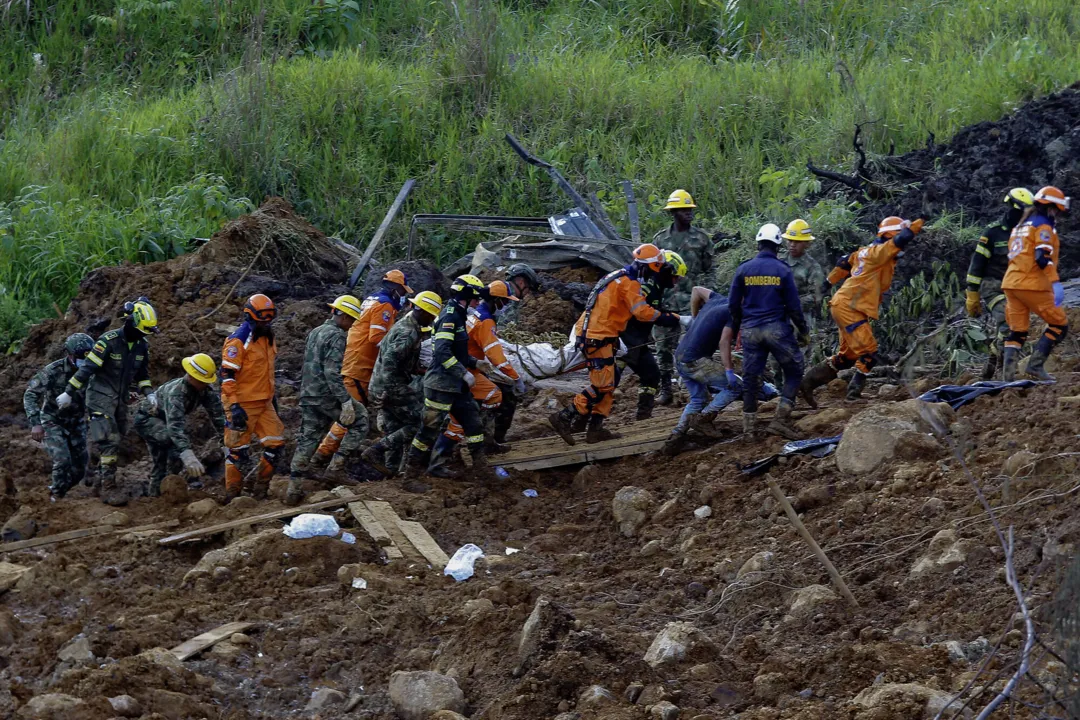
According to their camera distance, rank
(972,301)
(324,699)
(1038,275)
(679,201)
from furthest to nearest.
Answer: (679,201) → (972,301) → (1038,275) → (324,699)

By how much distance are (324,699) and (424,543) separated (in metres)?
2.54

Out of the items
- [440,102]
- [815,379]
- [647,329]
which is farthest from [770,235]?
[440,102]

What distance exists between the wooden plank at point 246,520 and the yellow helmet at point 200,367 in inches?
59.4

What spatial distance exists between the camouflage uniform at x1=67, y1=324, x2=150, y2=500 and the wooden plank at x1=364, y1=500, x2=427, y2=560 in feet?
9.65

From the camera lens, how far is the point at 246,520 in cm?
983

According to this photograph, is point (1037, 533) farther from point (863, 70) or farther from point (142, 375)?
point (863, 70)

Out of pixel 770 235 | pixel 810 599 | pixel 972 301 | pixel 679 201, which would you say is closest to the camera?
pixel 810 599

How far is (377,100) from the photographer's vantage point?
18.8 meters

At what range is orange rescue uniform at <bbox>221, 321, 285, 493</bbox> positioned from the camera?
10.7m

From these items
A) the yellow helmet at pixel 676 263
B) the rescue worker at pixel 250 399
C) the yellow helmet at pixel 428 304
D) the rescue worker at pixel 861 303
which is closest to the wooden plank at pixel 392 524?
the rescue worker at pixel 250 399

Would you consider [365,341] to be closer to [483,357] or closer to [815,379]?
[483,357]

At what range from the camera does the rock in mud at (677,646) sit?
651 cm

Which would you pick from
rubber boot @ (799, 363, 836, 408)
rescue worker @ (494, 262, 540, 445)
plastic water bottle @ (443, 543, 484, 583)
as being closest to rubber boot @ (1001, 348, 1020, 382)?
rubber boot @ (799, 363, 836, 408)

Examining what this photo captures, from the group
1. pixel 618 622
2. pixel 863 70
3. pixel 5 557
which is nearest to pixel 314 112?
pixel 863 70
